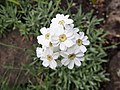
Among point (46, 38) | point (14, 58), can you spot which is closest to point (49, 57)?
point (46, 38)

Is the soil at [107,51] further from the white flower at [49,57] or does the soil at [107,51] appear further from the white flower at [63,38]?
the white flower at [63,38]

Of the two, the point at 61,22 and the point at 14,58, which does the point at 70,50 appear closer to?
the point at 61,22

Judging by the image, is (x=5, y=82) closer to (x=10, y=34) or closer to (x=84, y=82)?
(x=10, y=34)

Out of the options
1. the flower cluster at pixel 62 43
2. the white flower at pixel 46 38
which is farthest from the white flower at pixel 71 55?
the white flower at pixel 46 38

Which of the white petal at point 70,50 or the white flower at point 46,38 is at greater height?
the white flower at point 46,38

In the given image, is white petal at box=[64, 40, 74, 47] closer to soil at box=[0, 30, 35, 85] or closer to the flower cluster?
the flower cluster
